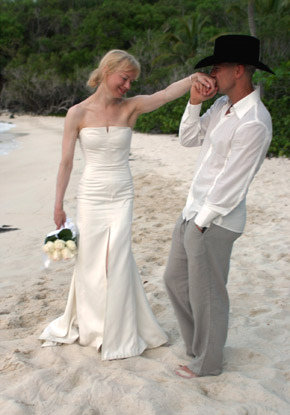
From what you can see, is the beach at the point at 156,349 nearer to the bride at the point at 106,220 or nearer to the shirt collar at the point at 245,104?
the bride at the point at 106,220

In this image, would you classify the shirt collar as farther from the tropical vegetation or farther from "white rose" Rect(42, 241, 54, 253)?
the tropical vegetation

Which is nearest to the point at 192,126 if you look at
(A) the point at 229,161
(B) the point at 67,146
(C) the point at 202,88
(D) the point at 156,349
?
(C) the point at 202,88

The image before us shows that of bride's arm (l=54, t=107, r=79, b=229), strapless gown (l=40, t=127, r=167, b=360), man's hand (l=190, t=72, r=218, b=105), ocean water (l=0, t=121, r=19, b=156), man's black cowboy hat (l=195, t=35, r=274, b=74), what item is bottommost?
ocean water (l=0, t=121, r=19, b=156)

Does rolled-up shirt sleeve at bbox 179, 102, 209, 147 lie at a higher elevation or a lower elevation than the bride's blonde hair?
lower

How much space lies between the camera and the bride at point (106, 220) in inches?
124

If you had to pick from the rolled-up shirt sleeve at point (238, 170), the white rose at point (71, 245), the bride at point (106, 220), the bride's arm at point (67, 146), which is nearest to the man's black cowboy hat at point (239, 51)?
the rolled-up shirt sleeve at point (238, 170)

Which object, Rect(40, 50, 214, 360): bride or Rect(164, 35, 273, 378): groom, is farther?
Rect(40, 50, 214, 360): bride

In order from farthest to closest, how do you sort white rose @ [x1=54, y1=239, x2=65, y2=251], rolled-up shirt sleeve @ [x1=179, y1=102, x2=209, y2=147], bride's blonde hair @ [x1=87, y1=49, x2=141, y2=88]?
white rose @ [x1=54, y1=239, x2=65, y2=251]
bride's blonde hair @ [x1=87, y1=49, x2=141, y2=88]
rolled-up shirt sleeve @ [x1=179, y1=102, x2=209, y2=147]

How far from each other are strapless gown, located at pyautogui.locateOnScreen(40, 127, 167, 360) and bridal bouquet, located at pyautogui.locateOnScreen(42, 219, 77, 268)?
111 mm

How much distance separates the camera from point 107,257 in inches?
128

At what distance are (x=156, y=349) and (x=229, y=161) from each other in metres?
1.57

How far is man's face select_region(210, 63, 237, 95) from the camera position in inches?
102

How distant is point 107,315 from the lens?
10.5 ft

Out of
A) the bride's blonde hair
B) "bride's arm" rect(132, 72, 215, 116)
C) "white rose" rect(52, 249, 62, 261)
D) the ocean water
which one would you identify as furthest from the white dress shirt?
the ocean water
